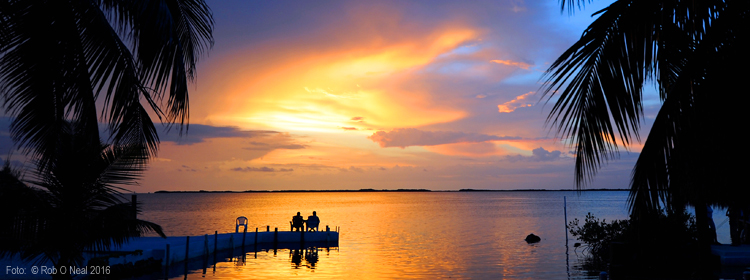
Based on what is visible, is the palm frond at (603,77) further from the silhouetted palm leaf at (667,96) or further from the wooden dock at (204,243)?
the wooden dock at (204,243)

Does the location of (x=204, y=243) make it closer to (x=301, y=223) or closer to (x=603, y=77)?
(x=301, y=223)

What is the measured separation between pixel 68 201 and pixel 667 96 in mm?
9843

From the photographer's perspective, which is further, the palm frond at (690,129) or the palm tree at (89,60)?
the palm tree at (89,60)

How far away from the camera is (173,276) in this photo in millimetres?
24953

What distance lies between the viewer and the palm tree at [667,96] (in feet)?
14.0

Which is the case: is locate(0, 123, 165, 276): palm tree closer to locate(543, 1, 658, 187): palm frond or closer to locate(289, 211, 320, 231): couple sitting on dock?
locate(543, 1, 658, 187): palm frond

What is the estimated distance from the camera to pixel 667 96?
4.45 m

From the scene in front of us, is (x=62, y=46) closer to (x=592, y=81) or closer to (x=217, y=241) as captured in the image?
(x=592, y=81)

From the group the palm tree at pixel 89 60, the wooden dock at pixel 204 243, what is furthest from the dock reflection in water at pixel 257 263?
the palm tree at pixel 89 60

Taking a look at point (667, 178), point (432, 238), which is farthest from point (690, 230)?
point (432, 238)

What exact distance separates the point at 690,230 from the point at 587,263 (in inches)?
309

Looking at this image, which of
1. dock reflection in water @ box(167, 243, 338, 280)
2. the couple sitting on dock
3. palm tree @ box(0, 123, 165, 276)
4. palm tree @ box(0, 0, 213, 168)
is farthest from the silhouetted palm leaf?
the couple sitting on dock

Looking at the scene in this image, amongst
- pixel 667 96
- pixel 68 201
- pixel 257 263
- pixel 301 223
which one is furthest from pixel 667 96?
pixel 301 223

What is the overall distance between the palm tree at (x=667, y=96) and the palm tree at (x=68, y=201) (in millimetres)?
7268
